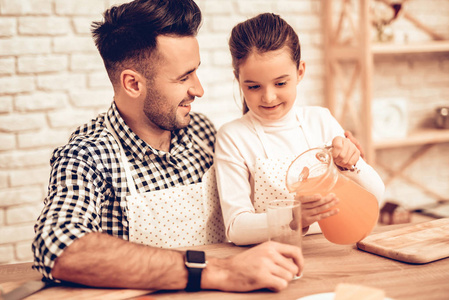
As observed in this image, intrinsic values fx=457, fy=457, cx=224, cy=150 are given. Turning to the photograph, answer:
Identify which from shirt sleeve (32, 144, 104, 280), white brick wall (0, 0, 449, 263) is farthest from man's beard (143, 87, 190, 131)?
→ white brick wall (0, 0, 449, 263)

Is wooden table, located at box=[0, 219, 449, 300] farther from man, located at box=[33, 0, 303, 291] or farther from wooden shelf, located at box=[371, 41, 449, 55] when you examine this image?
wooden shelf, located at box=[371, 41, 449, 55]

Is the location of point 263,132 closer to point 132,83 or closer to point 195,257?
point 132,83

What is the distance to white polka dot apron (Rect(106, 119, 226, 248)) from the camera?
54.1 inches

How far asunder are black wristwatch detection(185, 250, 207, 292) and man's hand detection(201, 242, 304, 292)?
11mm

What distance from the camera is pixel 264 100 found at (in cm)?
135

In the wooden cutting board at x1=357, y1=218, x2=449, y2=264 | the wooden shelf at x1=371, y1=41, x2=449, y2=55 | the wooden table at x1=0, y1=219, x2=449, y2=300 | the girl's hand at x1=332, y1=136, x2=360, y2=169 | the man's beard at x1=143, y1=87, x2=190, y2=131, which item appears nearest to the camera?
the wooden table at x1=0, y1=219, x2=449, y2=300

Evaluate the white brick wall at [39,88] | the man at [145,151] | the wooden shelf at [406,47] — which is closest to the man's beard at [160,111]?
the man at [145,151]

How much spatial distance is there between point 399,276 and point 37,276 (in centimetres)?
84

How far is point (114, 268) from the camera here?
0.99 m

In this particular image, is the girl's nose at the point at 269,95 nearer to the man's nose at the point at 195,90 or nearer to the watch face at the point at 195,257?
the man's nose at the point at 195,90

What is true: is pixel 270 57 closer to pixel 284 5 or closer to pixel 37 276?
pixel 37 276

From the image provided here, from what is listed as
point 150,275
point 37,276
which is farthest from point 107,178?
→ point 150,275

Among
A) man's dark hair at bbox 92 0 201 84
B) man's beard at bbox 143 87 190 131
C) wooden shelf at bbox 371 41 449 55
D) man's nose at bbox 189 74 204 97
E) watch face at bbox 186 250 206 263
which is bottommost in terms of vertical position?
watch face at bbox 186 250 206 263

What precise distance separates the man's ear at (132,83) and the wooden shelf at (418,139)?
71.0 inches
